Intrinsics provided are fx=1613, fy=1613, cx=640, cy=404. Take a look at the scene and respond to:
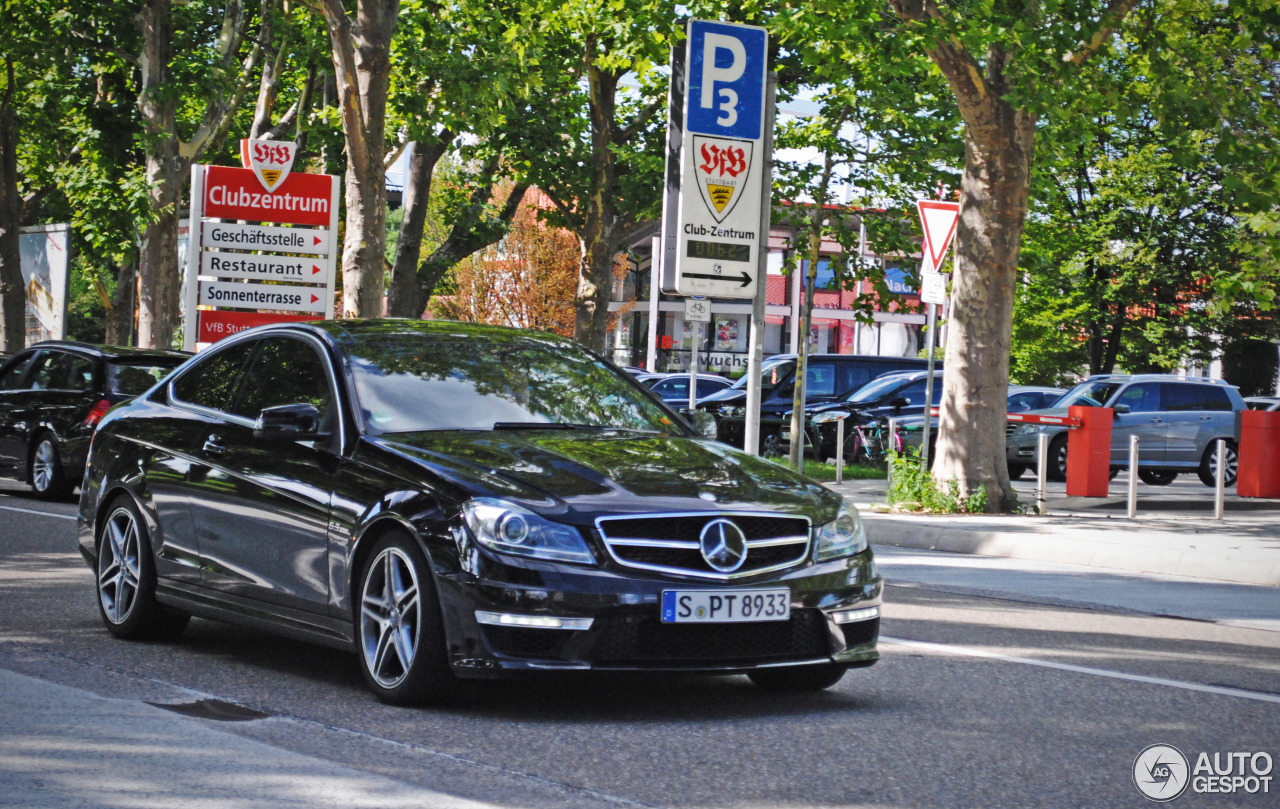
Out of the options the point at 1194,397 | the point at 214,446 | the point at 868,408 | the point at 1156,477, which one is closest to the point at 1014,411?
the point at 868,408

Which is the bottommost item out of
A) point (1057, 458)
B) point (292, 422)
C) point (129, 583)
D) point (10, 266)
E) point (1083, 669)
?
point (1057, 458)

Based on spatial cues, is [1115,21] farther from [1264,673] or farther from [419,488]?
[419,488]

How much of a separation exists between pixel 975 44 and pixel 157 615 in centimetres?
1005

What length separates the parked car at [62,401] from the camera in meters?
15.7

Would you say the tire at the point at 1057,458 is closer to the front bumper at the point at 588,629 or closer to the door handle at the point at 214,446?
the door handle at the point at 214,446

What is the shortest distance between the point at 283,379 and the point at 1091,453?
15.1 metres

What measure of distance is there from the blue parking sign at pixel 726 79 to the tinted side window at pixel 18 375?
730cm

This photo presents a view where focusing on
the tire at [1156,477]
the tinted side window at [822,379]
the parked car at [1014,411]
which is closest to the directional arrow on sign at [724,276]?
the parked car at [1014,411]

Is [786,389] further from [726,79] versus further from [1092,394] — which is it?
[726,79]

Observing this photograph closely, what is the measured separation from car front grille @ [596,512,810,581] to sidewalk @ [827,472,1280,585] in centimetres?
803

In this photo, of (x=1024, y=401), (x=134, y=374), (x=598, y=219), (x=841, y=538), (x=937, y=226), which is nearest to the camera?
(x=841, y=538)

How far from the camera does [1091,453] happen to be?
20.4 meters

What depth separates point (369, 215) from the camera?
19.4 meters

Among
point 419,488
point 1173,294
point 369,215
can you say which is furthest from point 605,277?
point 419,488
